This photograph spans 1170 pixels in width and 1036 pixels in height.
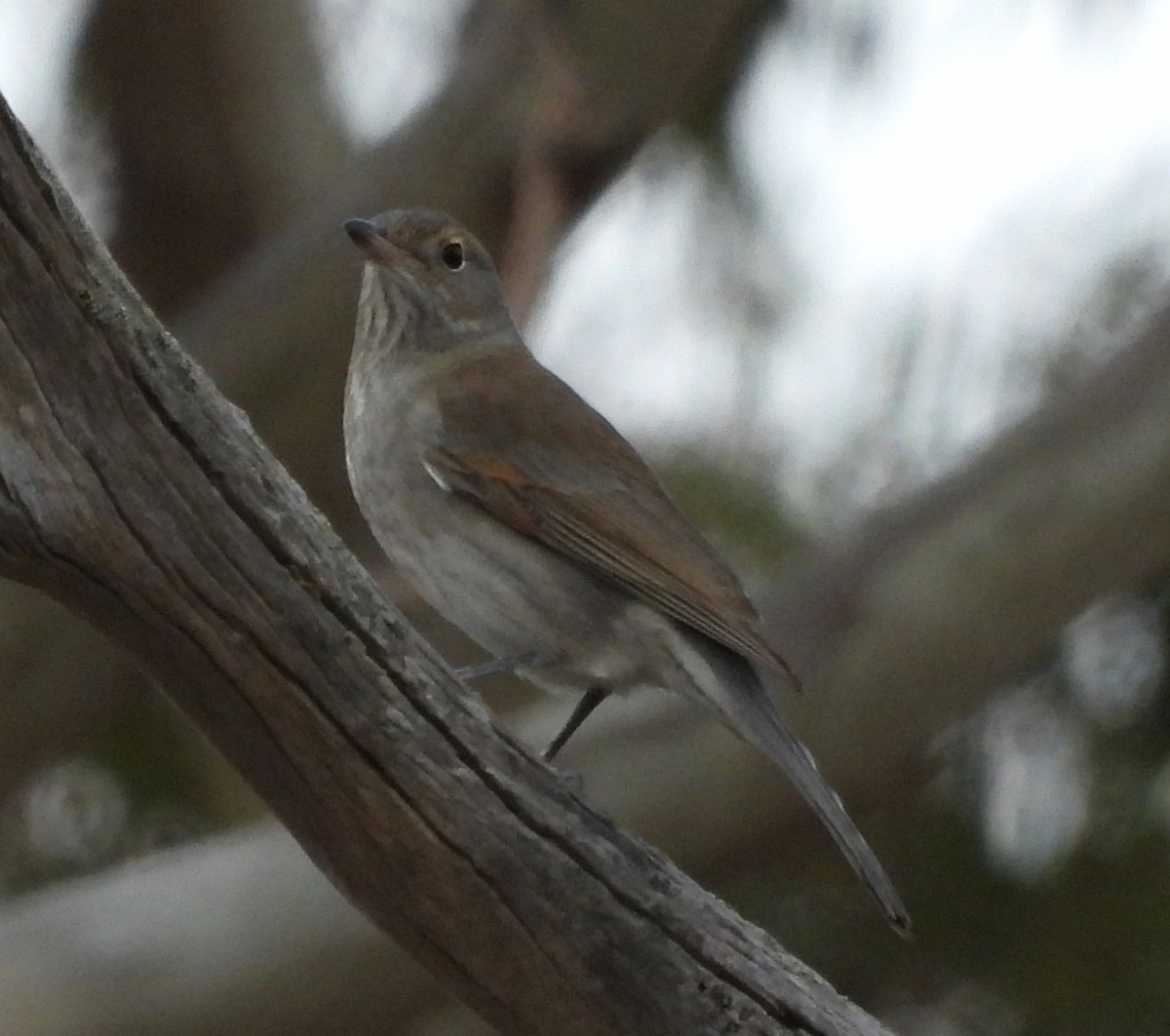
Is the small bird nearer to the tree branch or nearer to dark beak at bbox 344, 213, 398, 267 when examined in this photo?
dark beak at bbox 344, 213, 398, 267

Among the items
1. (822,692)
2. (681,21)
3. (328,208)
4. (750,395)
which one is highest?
(681,21)

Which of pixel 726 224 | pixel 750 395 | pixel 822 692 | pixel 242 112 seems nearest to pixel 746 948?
pixel 822 692

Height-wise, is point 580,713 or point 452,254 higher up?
point 452,254

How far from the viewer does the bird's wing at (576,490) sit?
14.4 ft

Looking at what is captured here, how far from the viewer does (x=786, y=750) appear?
4.10 m

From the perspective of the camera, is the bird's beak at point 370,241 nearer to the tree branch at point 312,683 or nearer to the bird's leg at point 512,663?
the bird's leg at point 512,663

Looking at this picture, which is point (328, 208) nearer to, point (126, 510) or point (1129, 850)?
point (1129, 850)

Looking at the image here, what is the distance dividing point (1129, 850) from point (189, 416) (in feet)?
13.6

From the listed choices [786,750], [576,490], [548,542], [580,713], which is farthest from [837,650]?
[786,750]

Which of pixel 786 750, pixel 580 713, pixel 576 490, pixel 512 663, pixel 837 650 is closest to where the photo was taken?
pixel 786 750

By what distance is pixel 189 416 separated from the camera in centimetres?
312

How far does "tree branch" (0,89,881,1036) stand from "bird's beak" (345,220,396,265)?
6.58 ft

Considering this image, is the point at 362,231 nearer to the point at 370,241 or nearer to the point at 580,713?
the point at 370,241

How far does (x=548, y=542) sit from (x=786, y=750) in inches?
31.2
